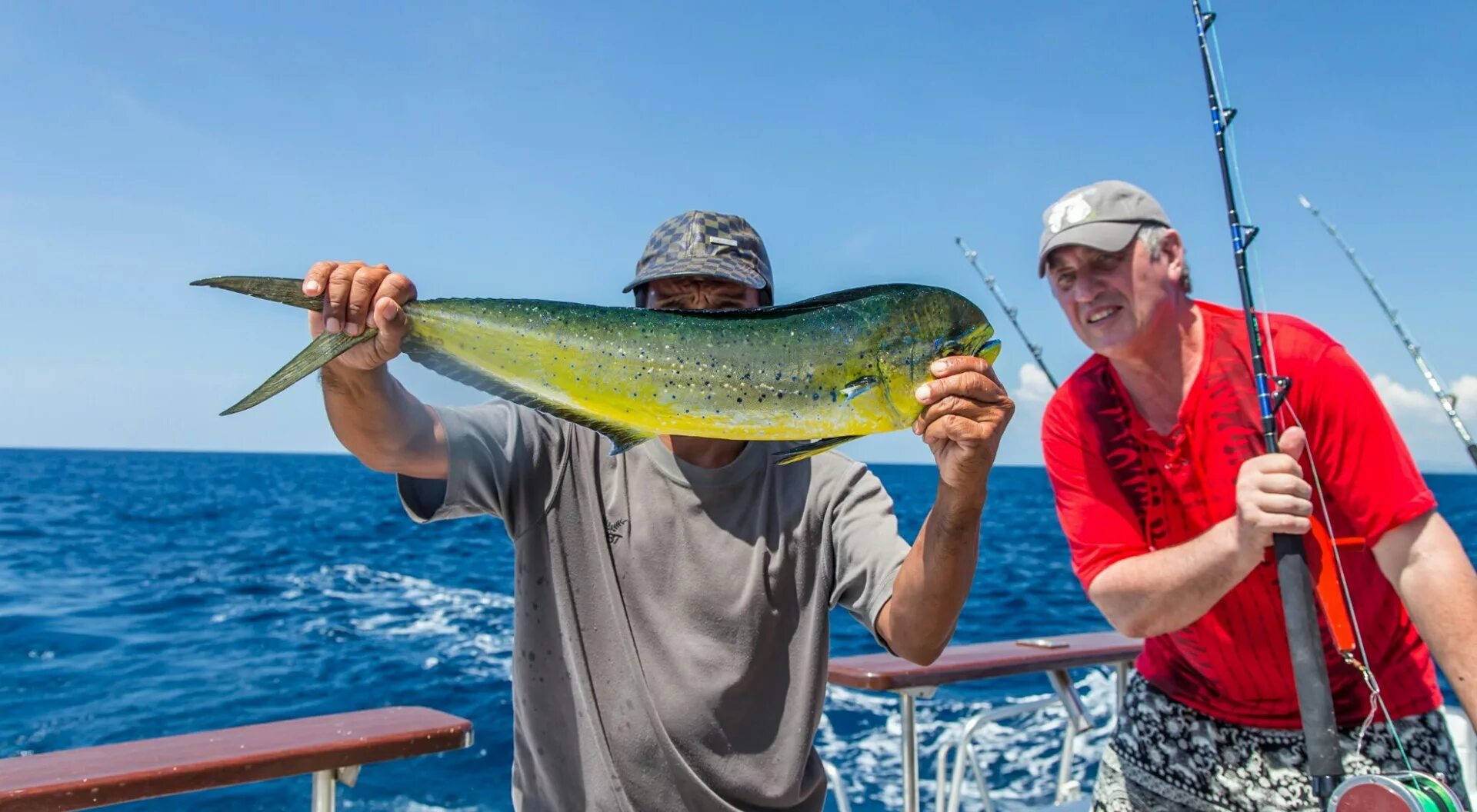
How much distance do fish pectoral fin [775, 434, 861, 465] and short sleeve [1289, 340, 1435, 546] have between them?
4.40 ft

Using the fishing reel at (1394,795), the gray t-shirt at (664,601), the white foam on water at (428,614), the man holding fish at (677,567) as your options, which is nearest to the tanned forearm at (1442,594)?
the fishing reel at (1394,795)

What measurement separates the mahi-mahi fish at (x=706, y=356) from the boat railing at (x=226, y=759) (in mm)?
1219

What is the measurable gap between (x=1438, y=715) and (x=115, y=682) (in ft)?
36.3

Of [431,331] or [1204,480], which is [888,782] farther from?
[431,331]

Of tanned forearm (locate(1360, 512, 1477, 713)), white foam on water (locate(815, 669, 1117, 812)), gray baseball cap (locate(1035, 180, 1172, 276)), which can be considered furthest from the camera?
white foam on water (locate(815, 669, 1117, 812))

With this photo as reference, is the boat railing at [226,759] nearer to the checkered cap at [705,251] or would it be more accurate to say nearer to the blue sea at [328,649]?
the checkered cap at [705,251]

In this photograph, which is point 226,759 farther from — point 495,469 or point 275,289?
point 275,289

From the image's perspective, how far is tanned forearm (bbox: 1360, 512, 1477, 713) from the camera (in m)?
2.08

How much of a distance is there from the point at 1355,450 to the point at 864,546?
1209mm

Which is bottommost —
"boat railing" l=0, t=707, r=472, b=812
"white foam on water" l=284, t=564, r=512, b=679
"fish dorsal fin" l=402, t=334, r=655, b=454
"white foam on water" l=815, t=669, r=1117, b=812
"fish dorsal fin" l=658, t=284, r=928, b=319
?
"white foam on water" l=815, t=669, r=1117, b=812

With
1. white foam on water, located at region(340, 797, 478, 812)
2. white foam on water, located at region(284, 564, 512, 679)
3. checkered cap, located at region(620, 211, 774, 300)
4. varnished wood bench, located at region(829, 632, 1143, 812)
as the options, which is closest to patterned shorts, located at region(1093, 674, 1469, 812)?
varnished wood bench, located at region(829, 632, 1143, 812)

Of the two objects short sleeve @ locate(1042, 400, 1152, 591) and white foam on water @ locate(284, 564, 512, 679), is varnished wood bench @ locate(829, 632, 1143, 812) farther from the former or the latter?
white foam on water @ locate(284, 564, 512, 679)

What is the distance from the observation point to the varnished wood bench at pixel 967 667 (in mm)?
3350

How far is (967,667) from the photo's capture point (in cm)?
351
